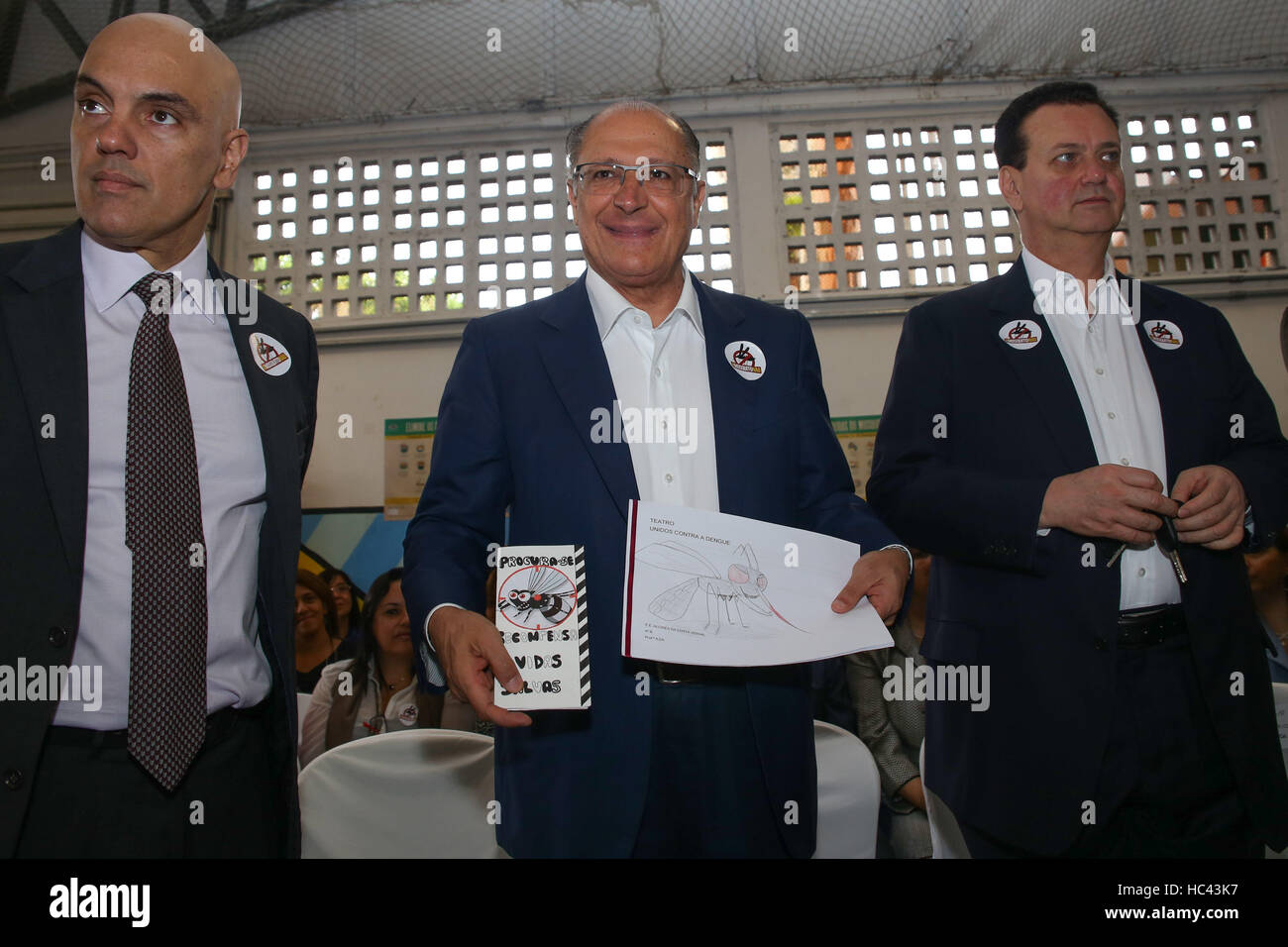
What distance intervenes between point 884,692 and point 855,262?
5.79ft

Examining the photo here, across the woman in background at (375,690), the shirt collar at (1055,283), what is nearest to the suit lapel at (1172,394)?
the shirt collar at (1055,283)

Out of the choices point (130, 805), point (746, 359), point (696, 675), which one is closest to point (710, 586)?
point (696, 675)

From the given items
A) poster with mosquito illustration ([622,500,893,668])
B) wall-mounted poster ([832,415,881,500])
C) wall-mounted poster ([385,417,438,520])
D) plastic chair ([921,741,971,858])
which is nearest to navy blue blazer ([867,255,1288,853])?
plastic chair ([921,741,971,858])

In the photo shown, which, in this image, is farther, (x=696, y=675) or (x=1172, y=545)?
(x=1172, y=545)

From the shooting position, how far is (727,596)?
1337mm

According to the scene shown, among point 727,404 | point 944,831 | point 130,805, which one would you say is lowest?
point 944,831

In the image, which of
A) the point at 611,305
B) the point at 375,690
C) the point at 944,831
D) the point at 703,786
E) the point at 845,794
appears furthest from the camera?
the point at 375,690

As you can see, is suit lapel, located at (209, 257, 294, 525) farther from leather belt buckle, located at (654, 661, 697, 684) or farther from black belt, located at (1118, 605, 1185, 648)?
black belt, located at (1118, 605, 1185, 648)

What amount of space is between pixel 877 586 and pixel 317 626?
303cm

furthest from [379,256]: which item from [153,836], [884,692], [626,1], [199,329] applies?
[153,836]

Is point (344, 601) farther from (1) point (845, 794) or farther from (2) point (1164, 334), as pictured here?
(2) point (1164, 334)

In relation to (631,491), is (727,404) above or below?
above

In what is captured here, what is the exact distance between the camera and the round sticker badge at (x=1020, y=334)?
1750mm
